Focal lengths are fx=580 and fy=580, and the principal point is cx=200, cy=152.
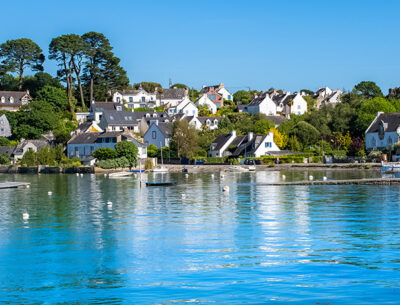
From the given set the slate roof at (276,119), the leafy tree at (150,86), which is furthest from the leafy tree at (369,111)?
the leafy tree at (150,86)

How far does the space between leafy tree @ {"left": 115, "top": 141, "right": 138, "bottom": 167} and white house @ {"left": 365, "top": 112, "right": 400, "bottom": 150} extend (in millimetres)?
46546

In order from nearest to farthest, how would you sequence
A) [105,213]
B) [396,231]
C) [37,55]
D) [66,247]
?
[66,247] → [396,231] → [105,213] → [37,55]

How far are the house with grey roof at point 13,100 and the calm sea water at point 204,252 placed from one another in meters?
97.2

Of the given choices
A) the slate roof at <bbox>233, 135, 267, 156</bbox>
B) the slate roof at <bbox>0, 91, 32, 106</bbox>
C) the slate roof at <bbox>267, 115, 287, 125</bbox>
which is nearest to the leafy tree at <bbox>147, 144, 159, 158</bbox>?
the slate roof at <bbox>233, 135, 267, 156</bbox>

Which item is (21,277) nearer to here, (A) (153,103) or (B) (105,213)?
(B) (105,213)

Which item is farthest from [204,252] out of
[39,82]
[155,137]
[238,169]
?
[39,82]

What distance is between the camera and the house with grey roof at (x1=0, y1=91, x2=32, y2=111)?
14388cm

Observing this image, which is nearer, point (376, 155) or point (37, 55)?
point (376, 155)

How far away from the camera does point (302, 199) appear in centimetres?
5278

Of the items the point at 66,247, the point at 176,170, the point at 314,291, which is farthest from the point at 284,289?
the point at 176,170

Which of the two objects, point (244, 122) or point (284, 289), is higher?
point (244, 122)

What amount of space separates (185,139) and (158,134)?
12.5m

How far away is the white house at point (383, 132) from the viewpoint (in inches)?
4380

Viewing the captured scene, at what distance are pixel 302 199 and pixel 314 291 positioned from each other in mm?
31783
